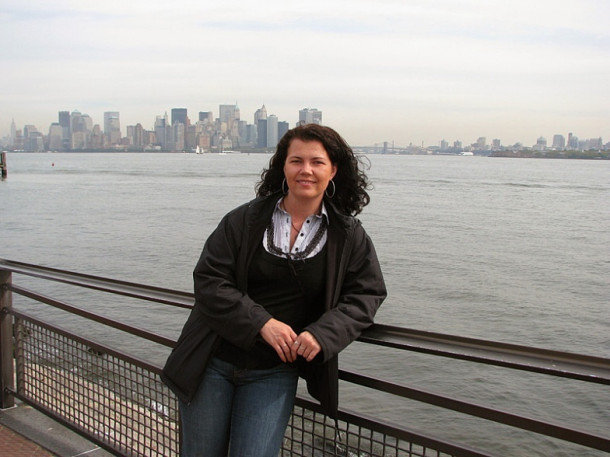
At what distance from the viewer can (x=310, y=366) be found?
2582 mm

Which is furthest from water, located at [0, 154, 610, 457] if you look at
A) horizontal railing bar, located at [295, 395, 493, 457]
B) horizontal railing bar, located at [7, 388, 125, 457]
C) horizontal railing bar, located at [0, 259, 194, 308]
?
horizontal railing bar, located at [7, 388, 125, 457]

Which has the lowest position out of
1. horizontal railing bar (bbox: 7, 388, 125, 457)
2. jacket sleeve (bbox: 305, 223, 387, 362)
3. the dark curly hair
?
horizontal railing bar (bbox: 7, 388, 125, 457)

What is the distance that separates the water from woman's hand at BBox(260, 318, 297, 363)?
5.10 ft

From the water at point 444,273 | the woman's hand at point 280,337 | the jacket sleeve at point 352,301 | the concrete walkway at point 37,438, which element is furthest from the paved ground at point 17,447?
the water at point 444,273

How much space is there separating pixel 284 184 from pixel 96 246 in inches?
1050

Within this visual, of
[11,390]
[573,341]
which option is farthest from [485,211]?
[11,390]

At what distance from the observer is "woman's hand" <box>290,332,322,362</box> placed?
241 centimetres

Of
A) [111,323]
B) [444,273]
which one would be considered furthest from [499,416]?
[444,273]

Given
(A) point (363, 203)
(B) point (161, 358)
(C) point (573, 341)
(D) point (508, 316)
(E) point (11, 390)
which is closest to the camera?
(A) point (363, 203)

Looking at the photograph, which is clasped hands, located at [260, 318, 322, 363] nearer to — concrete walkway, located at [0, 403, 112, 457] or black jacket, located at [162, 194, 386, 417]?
black jacket, located at [162, 194, 386, 417]

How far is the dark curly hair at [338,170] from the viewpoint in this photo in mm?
2643

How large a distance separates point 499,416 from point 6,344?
142 inches

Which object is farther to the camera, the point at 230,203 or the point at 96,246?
the point at 230,203

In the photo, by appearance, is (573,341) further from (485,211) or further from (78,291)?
(485,211)
